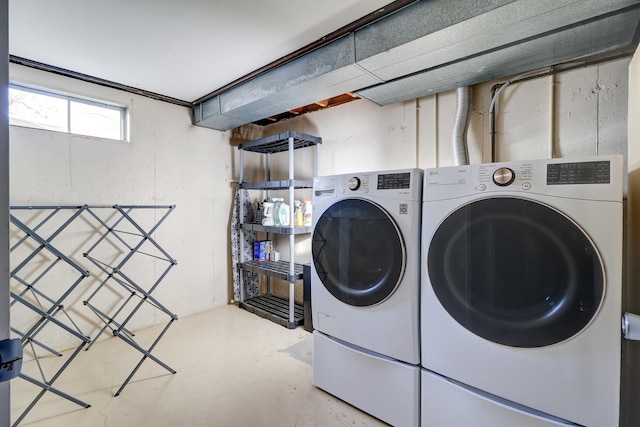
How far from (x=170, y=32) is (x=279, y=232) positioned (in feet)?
5.67

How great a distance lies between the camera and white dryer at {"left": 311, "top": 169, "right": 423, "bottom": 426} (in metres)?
1.45

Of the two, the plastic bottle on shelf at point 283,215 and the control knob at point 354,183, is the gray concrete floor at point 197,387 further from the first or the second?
the control knob at point 354,183

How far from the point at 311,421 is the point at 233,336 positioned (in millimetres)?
1230

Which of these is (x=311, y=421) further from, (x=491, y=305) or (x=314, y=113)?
(x=314, y=113)

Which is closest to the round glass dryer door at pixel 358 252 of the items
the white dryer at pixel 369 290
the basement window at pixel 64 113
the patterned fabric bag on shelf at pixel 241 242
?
the white dryer at pixel 369 290

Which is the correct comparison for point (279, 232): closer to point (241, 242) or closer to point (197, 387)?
point (241, 242)

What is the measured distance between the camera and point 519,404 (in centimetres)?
118

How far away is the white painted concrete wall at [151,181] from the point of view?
7.15 ft

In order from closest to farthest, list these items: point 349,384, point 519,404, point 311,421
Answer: point 519,404 < point 311,421 < point 349,384

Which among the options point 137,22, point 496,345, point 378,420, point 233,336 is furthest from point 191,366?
point 137,22

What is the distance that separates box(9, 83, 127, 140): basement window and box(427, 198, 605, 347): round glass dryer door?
9.21 feet

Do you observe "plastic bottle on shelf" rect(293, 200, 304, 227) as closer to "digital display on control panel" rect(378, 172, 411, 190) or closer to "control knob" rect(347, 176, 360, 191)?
"control knob" rect(347, 176, 360, 191)

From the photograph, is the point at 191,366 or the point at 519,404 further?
the point at 191,366

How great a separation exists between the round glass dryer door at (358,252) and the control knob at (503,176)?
0.49 m
